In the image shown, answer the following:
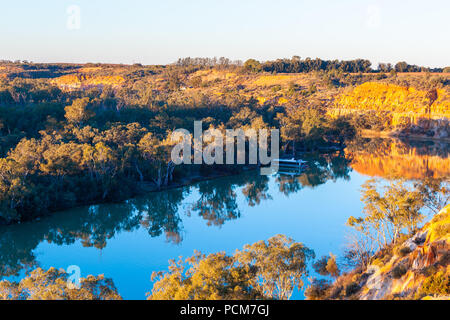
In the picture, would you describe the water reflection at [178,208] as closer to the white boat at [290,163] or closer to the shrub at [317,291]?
the white boat at [290,163]

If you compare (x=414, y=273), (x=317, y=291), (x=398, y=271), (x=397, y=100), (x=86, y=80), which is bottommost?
(x=317, y=291)

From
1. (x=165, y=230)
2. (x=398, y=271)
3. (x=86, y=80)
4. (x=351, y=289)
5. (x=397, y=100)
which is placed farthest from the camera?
(x=86, y=80)

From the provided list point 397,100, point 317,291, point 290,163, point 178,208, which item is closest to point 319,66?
point 397,100

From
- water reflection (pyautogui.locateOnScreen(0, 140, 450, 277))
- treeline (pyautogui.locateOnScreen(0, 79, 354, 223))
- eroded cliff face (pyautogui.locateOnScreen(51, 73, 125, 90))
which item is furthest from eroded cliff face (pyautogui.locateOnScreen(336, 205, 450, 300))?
eroded cliff face (pyautogui.locateOnScreen(51, 73, 125, 90))

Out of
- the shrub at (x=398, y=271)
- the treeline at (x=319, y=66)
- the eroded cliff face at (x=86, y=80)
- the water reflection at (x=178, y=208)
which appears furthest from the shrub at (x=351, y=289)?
the treeline at (x=319, y=66)

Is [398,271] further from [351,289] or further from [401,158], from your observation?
[401,158]

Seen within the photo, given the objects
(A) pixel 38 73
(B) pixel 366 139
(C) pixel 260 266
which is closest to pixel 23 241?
(C) pixel 260 266
